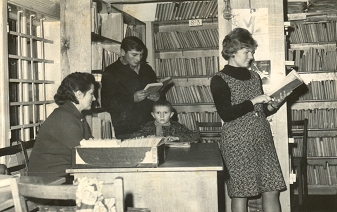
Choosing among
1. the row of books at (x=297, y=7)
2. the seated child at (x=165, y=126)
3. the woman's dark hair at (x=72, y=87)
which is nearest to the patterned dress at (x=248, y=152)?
the woman's dark hair at (x=72, y=87)

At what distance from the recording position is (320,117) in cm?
520

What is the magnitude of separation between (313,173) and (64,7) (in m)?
3.91

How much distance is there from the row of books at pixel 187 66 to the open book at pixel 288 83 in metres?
2.86

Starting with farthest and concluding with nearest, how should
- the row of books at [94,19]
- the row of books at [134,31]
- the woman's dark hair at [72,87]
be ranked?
the row of books at [134,31] → the row of books at [94,19] → the woman's dark hair at [72,87]

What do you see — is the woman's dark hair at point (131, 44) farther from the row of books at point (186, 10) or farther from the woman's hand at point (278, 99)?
the row of books at point (186, 10)

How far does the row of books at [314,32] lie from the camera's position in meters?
5.17

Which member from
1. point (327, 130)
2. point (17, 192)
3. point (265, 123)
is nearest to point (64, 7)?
point (265, 123)

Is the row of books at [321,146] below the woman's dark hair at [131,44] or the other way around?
below

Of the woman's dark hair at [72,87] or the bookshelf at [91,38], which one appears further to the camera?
the bookshelf at [91,38]

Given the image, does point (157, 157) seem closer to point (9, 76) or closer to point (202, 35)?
point (9, 76)

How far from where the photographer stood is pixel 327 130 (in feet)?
17.2

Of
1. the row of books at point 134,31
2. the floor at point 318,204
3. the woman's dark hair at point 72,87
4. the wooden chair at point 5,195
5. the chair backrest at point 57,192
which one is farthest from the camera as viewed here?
the row of books at point 134,31

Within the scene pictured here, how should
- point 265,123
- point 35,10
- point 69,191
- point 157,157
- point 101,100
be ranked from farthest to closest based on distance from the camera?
point 101,100
point 35,10
point 265,123
point 157,157
point 69,191

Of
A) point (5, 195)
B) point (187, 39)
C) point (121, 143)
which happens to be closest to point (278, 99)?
point (121, 143)
